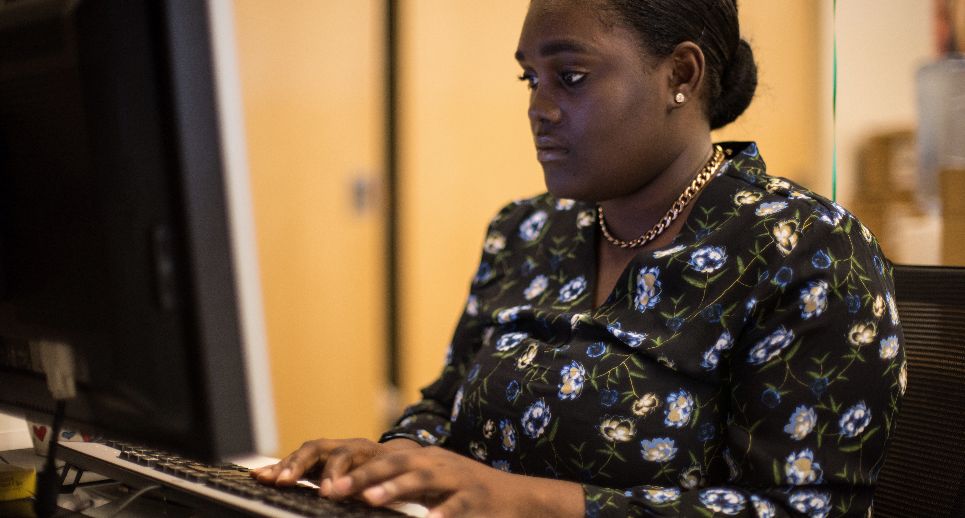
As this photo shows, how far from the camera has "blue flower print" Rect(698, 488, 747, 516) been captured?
0.85 metres

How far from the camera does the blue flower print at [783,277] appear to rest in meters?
0.90

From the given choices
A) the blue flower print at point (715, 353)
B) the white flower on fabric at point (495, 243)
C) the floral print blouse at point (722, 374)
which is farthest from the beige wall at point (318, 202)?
the blue flower print at point (715, 353)

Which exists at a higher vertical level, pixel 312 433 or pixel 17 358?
pixel 17 358

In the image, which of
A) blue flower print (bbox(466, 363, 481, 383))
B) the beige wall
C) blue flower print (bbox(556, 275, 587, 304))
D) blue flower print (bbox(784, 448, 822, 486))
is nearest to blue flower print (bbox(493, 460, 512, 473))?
blue flower print (bbox(466, 363, 481, 383))

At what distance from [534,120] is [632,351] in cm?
30

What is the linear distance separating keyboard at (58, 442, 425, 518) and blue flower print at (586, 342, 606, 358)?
10.8 inches

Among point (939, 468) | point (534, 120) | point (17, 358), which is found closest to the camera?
point (17, 358)

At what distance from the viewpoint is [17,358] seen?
779 mm

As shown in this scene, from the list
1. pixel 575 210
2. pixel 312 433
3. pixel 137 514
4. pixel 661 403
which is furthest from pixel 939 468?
pixel 312 433

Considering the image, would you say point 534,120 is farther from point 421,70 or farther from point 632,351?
point 421,70

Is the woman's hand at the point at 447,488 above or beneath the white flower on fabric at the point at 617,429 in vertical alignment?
above

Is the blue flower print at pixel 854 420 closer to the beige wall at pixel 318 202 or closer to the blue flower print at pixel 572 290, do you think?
the blue flower print at pixel 572 290

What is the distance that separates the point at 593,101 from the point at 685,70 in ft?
0.40

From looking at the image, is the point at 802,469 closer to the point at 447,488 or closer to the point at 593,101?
the point at 447,488
